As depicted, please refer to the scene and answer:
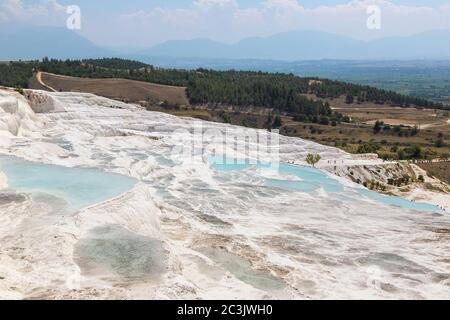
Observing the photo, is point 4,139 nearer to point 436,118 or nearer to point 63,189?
point 63,189

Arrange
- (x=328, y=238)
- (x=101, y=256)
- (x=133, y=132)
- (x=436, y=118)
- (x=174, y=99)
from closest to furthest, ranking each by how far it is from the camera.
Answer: (x=101, y=256) → (x=328, y=238) → (x=133, y=132) → (x=174, y=99) → (x=436, y=118)

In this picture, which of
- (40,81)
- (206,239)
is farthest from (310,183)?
(40,81)

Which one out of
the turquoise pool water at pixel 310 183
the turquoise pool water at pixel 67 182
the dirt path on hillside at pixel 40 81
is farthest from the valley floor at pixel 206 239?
the dirt path on hillside at pixel 40 81

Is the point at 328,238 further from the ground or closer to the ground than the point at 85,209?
closer to the ground

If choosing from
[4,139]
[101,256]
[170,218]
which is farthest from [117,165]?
[101,256]

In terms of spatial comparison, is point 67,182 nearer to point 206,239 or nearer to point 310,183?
point 206,239

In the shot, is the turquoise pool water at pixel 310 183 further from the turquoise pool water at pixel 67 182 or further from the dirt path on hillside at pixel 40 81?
the dirt path on hillside at pixel 40 81
